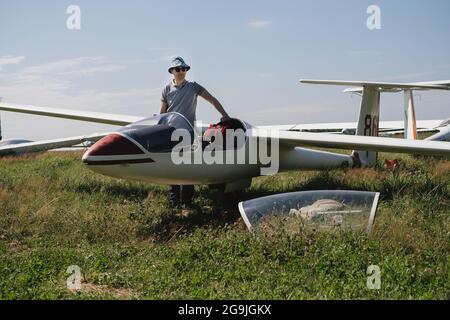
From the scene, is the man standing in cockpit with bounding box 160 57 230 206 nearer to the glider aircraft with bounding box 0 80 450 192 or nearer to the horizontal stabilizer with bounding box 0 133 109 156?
the glider aircraft with bounding box 0 80 450 192

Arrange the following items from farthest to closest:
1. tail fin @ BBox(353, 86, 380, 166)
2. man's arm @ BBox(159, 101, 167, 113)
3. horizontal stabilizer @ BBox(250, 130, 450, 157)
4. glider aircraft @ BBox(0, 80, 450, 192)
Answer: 1. tail fin @ BBox(353, 86, 380, 166)
2. man's arm @ BBox(159, 101, 167, 113)
3. horizontal stabilizer @ BBox(250, 130, 450, 157)
4. glider aircraft @ BBox(0, 80, 450, 192)

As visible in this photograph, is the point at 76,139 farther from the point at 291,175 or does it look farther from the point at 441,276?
the point at 441,276

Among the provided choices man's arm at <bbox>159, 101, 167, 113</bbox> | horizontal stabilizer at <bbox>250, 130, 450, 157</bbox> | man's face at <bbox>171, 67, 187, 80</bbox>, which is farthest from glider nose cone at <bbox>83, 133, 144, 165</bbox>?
horizontal stabilizer at <bbox>250, 130, 450, 157</bbox>

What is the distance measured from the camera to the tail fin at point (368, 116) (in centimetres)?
1362

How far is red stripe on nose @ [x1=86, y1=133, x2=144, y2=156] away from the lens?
7734 mm

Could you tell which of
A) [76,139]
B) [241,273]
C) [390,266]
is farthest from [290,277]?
[76,139]

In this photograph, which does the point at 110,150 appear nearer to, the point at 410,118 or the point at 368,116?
the point at 368,116

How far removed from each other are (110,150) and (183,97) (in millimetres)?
2448

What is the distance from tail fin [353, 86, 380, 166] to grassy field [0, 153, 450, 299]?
288 cm

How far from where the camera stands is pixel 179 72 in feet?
32.1

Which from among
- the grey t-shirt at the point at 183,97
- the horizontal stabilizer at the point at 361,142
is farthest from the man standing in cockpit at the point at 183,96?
the horizontal stabilizer at the point at 361,142

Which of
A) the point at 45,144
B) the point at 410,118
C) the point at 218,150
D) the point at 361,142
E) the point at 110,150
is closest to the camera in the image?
the point at 110,150

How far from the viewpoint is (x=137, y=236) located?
8016 millimetres

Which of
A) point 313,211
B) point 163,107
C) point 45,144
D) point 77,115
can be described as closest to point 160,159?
point 163,107
